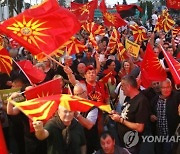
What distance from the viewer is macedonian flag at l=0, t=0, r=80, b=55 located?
640 centimetres

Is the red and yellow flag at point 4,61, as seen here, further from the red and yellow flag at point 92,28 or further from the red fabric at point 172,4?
the red fabric at point 172,4

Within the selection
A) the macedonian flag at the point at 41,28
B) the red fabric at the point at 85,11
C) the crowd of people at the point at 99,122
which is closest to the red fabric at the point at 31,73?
the crowd of people at the point at 99,122

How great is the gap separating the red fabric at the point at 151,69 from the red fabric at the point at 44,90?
6.64 ft

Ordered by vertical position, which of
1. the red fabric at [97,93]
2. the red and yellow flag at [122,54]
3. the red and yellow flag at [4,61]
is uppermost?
the red and yellow flag at [4,61]

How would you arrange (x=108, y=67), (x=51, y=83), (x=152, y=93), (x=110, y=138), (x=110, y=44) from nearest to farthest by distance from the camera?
(x=110, y=138)
(x=51, y=83)
(x=152, y=93)
(x=108, y=67)
(x=110, y=44)

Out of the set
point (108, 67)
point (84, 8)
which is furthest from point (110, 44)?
A: point (84, 8)

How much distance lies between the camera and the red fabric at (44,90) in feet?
16.2

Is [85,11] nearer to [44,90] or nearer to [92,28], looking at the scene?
[92,28]

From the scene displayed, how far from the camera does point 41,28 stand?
6543mm

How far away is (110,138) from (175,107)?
155 cm

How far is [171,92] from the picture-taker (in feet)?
20.4

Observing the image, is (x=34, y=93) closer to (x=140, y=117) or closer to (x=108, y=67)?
(x=140, y=117)

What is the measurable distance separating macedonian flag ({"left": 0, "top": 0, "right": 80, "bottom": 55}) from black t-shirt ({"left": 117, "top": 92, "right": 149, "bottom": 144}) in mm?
1529

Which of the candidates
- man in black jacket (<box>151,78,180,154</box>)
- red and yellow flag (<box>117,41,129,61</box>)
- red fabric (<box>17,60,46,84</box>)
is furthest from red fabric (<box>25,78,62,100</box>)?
red and yellow flag (<box>117,41,129,61</box>)
